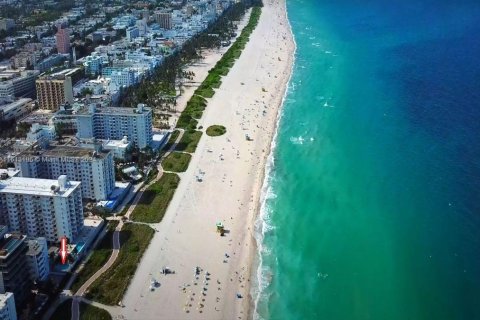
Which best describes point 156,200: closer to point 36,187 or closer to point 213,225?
point 213,225

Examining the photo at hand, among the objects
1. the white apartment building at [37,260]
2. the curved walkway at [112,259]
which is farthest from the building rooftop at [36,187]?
the curved walkway at [112,259]

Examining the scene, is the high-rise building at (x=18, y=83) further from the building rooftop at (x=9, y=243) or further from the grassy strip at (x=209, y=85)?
the building rooftop at (x=9, y=243)

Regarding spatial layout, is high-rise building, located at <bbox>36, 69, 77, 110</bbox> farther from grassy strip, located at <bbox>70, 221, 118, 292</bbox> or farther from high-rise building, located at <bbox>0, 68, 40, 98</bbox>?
grassy strip, located at <bbox>70, 221, 118, 292</bbox>

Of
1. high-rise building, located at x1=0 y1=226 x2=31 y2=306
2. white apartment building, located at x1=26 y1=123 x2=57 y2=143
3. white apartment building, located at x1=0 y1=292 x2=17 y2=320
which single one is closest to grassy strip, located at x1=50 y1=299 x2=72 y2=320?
high-rise building, located at x1=0 y1=226 x2=31 y2=306

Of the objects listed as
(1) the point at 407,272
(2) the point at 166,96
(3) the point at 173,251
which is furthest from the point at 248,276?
(2) the point at 166,96

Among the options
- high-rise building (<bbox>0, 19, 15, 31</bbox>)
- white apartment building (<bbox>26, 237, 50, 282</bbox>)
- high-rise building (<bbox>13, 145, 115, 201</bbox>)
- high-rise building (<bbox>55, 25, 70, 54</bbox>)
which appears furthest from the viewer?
high-rise building (<bbox>0, 19, 15, 31</bbox>)

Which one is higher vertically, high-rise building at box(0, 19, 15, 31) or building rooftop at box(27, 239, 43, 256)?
building rooftop at box(27, 239, 43, 256)

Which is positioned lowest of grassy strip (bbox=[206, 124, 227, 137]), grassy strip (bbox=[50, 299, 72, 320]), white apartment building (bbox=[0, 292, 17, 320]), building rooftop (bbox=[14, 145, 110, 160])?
grassy strip (bbox=[50, 299, 72, 320])

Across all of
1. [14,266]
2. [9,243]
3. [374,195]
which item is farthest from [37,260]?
[374,195]
